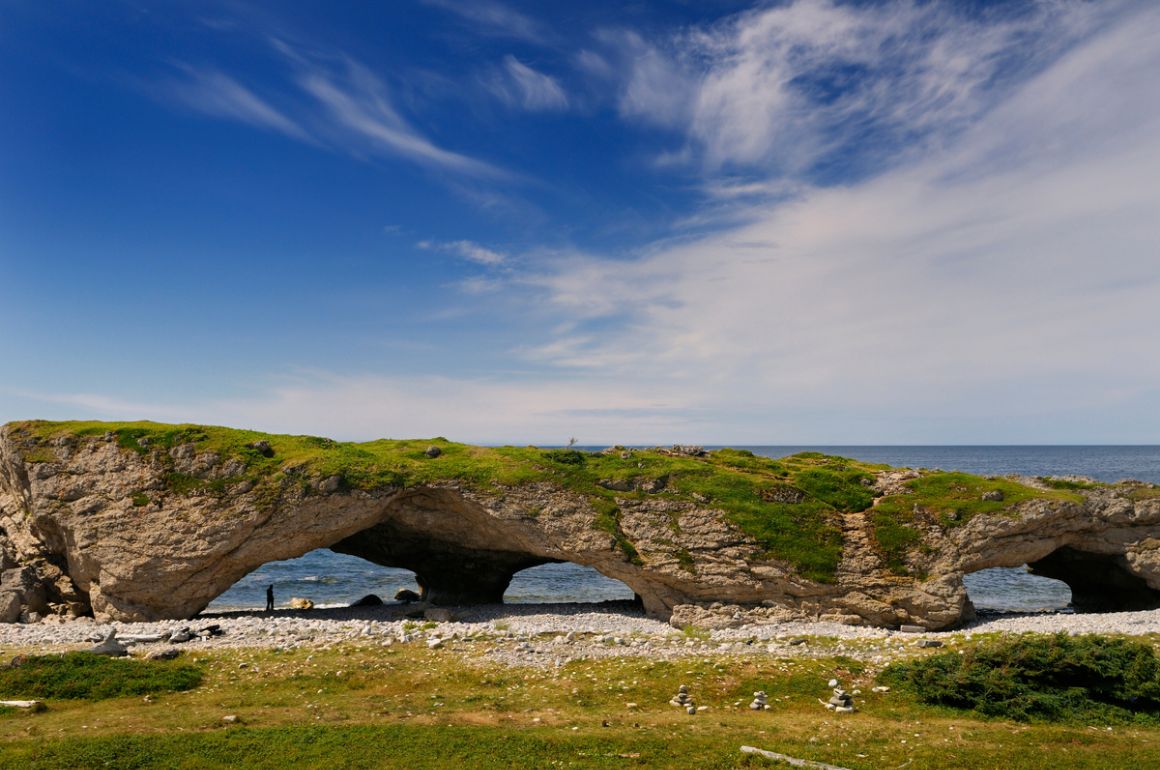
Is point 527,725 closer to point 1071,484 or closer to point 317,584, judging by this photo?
point 1071,484

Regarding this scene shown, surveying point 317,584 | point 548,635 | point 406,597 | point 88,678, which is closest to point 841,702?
point 548,635

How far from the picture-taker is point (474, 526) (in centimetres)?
3475

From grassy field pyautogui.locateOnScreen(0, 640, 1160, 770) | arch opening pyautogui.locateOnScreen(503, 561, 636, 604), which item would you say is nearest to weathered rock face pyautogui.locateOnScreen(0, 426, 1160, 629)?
grassy field pyautogui.locateOnScreen(0, 640, 1160, 770)

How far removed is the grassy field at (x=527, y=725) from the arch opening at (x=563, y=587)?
20.4 metres

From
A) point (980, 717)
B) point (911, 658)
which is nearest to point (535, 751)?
point (980, 717)

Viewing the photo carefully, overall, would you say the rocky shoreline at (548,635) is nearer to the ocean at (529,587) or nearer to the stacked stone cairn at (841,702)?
the stacked stone cairn at (841,702)

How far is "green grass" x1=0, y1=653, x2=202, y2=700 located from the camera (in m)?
19.7

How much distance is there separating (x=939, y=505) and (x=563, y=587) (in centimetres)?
2749

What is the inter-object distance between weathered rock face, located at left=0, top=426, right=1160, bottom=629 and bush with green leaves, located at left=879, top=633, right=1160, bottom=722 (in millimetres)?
10356

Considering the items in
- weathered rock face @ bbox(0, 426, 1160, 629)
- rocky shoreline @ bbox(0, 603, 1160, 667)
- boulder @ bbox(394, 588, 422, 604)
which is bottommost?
boulder @ bbox(394, 588, 422, 604)

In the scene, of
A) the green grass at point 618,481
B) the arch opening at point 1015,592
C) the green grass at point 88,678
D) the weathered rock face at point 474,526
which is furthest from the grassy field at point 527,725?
the arch opening at point 1015,592

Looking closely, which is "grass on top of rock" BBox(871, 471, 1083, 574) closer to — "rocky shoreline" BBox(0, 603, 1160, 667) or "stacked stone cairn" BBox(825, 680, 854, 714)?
"rocky shoreline" BBox(0, 603, 1160, 667)

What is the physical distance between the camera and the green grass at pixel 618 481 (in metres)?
31.1

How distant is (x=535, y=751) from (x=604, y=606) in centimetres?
2132
